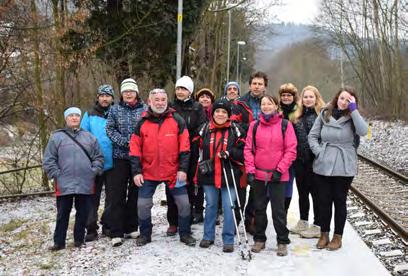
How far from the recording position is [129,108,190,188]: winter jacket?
5543 mm

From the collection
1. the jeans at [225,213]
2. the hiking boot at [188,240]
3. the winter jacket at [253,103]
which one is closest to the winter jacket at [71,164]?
the hiking boot at [188,240]

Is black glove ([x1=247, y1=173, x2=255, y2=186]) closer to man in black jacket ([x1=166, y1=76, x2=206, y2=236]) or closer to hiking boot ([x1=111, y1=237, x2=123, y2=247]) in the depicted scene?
man in black jacket ([x1=166, y1=76, x2=206, y2=236])

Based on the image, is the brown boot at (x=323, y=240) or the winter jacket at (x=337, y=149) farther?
the brown boot at (x=323, y=240)

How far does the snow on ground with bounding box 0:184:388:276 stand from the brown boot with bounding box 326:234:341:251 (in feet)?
0.25

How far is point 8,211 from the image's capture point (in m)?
10.5

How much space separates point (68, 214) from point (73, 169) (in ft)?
2.02

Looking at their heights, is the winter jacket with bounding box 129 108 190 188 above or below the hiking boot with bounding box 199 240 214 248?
above

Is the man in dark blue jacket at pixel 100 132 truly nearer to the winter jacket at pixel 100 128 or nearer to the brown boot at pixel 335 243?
the winter jacket at pixel 100 128

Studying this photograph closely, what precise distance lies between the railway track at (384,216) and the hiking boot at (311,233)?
0.70 m

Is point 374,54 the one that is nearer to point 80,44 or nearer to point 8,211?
point 80,44

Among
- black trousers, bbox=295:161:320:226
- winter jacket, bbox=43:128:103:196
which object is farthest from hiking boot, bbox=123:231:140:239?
black trousers, bbox=295:161:320:226

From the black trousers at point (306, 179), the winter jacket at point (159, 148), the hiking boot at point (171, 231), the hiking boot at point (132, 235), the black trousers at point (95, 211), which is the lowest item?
the hiking boot at point (132, 235)

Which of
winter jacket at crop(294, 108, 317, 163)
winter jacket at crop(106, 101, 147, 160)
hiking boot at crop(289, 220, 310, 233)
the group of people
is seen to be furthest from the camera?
hiking boot at crop(289, 220, 310, 233)

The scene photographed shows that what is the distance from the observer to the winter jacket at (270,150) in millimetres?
5379
